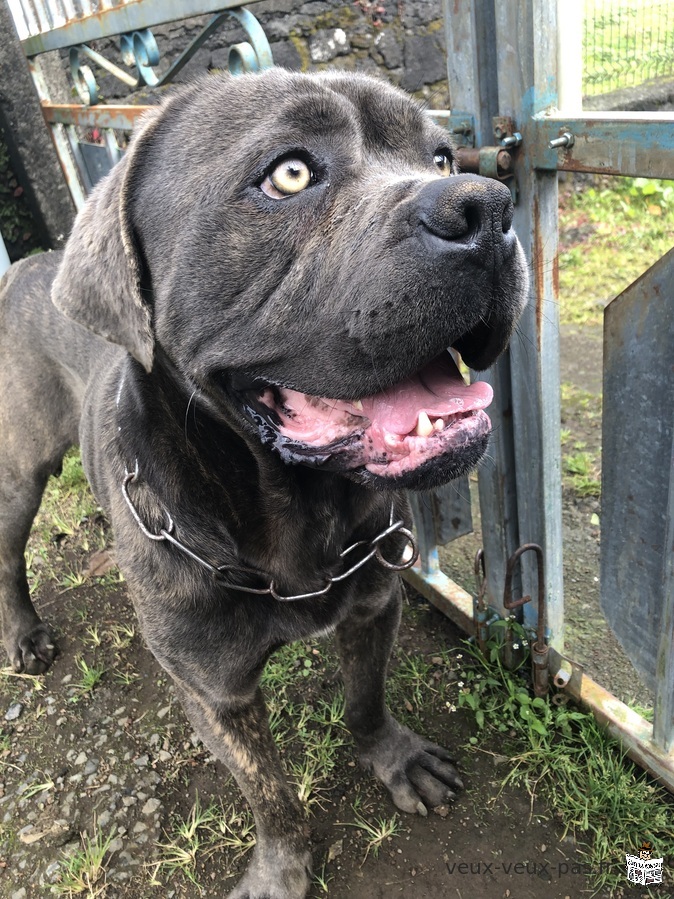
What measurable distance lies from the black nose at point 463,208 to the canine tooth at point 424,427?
1.30ft

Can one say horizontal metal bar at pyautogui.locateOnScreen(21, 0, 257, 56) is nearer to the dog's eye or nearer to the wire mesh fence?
the dog's eye

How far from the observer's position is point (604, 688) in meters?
2.70

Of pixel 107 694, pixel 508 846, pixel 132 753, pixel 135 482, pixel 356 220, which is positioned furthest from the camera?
pixel 107 694

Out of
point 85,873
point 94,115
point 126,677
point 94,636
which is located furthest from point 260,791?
point 94,115

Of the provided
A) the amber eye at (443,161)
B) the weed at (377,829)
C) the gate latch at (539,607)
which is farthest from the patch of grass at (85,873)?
the amber eye at (443,161)

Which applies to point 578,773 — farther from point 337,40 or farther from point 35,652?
point 337,40

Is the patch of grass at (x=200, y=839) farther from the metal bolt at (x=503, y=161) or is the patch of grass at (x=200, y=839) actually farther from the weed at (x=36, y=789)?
the metal bolt at (x=503, y=161)

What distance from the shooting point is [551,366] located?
2254 mm

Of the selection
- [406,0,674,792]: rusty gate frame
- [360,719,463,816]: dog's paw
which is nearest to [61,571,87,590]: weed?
[360,719,463,816]: dog's paw

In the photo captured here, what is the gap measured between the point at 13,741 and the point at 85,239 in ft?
7.46

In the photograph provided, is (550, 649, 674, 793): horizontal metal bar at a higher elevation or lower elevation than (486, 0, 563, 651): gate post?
lower

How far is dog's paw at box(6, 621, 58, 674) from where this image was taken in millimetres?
3258

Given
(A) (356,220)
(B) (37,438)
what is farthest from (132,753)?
(A) (356,220)

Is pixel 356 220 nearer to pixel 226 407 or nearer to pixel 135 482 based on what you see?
pixel 226 407
